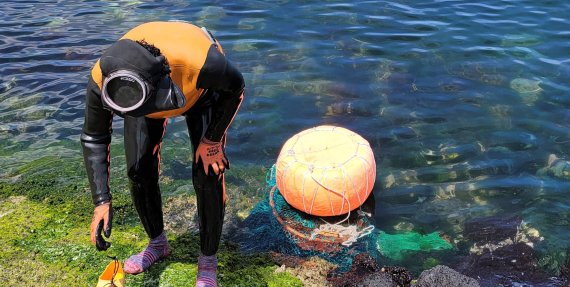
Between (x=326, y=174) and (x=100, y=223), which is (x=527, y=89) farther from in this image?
(x=100, y=223)

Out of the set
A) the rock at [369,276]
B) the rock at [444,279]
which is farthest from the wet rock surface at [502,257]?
the rock at [369,276]

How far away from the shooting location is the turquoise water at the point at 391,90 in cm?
607

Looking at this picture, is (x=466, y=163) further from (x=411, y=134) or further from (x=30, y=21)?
(x=30, y=21)

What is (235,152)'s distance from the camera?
22.7 feet

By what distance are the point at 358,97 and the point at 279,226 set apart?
328 cm

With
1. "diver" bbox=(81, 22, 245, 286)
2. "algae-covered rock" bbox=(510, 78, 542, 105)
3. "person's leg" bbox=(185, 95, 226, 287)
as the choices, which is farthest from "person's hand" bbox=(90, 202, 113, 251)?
"algae-covered rock" bbox=(510, 78, 542, 105)

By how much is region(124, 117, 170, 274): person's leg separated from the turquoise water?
2117mm

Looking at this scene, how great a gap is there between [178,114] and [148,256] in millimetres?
1474

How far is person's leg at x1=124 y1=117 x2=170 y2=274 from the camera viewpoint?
3623 mm

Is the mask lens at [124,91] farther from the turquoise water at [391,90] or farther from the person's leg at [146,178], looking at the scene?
the turquoise water at [391,90]

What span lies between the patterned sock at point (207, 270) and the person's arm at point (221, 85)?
106cm

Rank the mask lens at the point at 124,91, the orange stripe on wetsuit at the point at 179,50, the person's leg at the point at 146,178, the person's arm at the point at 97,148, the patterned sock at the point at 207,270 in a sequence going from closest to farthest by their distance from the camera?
the mask lens at the point at 124,91 < the orange stripe on wetsuit at the point at 179,50 < the person's arm at the point at 97,148 < the person's leg at the point at 146,178 < the patterned sock at the point at 207,270

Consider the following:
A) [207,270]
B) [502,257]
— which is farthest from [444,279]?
[207,270]

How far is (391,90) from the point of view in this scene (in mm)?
8148
